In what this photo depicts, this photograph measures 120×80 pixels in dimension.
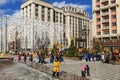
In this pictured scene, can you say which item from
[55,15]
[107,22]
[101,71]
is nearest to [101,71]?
[101,71]

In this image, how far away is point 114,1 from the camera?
61562mm

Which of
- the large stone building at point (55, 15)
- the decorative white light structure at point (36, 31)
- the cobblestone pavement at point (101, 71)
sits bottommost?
the cobblestone pavement at point (101, 71)

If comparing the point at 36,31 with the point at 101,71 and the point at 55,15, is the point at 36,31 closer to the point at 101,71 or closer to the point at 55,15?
the point at 55,15

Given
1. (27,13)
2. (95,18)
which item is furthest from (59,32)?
(95,18)

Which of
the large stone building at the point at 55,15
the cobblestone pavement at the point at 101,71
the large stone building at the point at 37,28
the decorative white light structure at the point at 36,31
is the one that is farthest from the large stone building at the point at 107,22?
the cobblestone pavement at the point at 101,71

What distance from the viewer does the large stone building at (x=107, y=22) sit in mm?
59938

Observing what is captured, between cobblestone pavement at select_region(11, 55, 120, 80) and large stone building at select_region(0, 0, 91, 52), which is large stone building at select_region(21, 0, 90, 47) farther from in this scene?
cobblestone pavement at select_region(11, 55, 120, 80)

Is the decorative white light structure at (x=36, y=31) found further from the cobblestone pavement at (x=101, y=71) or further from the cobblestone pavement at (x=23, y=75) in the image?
the cobblestone pavement at (x=23, y=75)

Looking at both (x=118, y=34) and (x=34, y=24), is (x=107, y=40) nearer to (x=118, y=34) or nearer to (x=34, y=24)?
(x=118, y=34)

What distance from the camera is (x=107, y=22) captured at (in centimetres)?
6391

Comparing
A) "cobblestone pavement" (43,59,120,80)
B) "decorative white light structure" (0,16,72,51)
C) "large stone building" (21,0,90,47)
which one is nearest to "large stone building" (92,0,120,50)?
"large stone building" (21,0,90,47)

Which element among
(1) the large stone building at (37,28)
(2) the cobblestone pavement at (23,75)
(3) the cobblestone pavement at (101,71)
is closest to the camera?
(2) the cobblestone pavement at (23,75)

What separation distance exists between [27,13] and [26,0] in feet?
27.1

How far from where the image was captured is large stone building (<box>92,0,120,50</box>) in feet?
197
